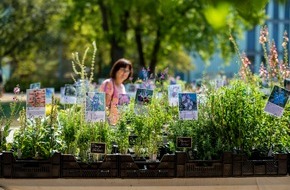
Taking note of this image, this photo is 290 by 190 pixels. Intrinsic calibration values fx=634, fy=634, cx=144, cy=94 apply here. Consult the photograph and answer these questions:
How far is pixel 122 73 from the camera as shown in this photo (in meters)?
7.30

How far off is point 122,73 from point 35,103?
254 cm

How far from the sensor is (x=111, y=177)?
15.0 ft

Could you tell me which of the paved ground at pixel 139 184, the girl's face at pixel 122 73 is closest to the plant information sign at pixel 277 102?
the paved ground at pixel 139 184

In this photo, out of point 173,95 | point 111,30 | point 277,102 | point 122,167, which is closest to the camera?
point 122,167

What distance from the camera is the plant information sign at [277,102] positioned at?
15.6ft

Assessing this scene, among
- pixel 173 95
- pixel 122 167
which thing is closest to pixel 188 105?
pixel 122 167

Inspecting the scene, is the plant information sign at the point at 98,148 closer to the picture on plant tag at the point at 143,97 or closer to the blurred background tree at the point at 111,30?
the picture on plant tag at the point at 143,97

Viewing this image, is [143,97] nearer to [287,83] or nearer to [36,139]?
[36,139]

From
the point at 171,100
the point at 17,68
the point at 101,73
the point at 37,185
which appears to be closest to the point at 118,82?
the point at 171,100

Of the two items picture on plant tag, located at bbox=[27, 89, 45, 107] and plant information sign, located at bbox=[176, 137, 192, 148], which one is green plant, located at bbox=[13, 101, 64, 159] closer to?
picture on plant tag, located at bbox=[27, 89, 45, 107]

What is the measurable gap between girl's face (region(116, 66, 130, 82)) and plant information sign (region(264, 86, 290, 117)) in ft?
9.01

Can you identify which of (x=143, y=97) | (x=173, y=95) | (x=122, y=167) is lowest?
(x=122, y=167)

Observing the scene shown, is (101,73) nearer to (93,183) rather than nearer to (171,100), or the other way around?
(171,100)

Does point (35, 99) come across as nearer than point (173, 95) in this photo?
Yes
